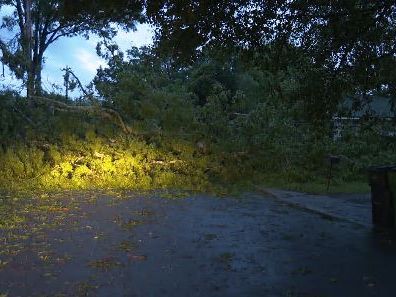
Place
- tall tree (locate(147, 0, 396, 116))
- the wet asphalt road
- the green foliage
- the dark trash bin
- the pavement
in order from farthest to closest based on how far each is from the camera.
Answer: the green foliage → the pavement → the dark trash bin → tall tree (locate(147, 0, 396, 116)) → the wet asphalt road

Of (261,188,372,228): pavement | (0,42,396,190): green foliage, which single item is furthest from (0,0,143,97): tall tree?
(261,188,372,228): pavement

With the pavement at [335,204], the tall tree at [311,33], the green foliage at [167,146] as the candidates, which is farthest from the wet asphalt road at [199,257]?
the green foliage at [167,146]

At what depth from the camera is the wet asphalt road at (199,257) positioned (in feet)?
18.9

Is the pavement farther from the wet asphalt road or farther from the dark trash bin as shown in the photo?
the wet asphalt road

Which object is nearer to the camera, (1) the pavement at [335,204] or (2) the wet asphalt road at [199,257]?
(2) the wet asphalt road at [199,257]

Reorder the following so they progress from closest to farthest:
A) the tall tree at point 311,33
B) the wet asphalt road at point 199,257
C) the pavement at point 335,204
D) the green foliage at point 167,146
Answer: the wet asphalt road at point 199,257 → the tall tree at point 311,33 → the pavement at point 335,204 → the green foliage at point 167,146

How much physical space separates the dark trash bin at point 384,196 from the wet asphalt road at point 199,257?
0.42m

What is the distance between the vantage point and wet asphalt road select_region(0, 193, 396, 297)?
577cm

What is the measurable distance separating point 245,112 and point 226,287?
54.5 ft

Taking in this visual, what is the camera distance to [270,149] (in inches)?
747

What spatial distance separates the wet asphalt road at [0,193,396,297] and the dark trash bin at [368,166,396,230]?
421 mm

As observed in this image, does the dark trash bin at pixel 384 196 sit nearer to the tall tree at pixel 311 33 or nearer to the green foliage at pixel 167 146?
the tall tree at pixel 311 33

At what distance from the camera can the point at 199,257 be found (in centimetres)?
720

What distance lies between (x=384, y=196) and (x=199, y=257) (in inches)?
160
